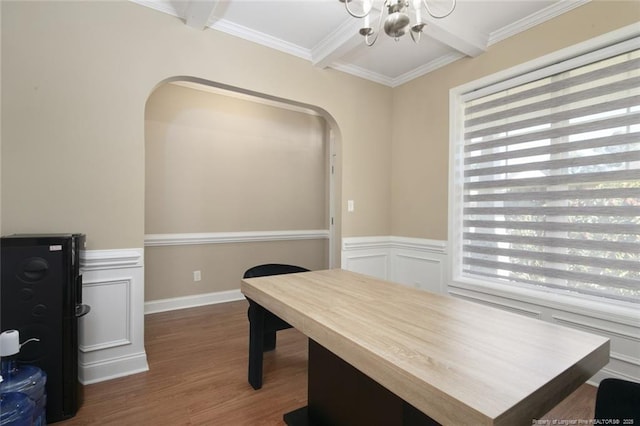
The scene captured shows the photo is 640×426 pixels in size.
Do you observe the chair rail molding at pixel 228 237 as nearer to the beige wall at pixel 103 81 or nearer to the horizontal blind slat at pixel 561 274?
the beige wall at pixel 103 81

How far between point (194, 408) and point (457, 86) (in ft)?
11.0

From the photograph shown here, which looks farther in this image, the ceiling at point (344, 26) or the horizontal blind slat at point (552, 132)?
the ceiling at point (344, 26)

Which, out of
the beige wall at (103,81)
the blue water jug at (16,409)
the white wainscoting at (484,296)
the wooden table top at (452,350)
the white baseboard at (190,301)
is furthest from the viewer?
the white baseboard at (190,301)

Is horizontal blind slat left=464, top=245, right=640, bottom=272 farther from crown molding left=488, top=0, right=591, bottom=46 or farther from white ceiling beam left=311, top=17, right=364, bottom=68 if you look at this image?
white ceiling beam left=311, top=17, right=364, bottom=68

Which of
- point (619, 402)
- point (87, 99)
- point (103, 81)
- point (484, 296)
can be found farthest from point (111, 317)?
point (484, 296)

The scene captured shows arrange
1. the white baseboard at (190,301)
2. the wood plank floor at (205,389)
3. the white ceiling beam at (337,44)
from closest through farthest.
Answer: the wood plank floor at (205,389)
the white ceiling beam at (337,44)
the white baseboard at (190,301)

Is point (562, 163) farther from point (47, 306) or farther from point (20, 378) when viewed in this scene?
point (20, 378)

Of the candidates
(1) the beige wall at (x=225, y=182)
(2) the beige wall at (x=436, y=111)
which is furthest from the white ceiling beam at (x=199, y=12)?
(2) the beige wall at (x=436, y=111)

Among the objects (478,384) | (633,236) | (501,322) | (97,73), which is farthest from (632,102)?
(97,73)

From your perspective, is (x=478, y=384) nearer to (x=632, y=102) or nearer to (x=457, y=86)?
(x=632, y=102)

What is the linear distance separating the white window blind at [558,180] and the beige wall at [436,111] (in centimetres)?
20

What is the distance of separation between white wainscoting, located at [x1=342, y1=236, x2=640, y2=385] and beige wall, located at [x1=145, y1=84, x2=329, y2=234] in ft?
4.59

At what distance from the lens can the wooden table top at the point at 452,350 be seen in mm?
705

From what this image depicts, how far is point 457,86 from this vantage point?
293cm
